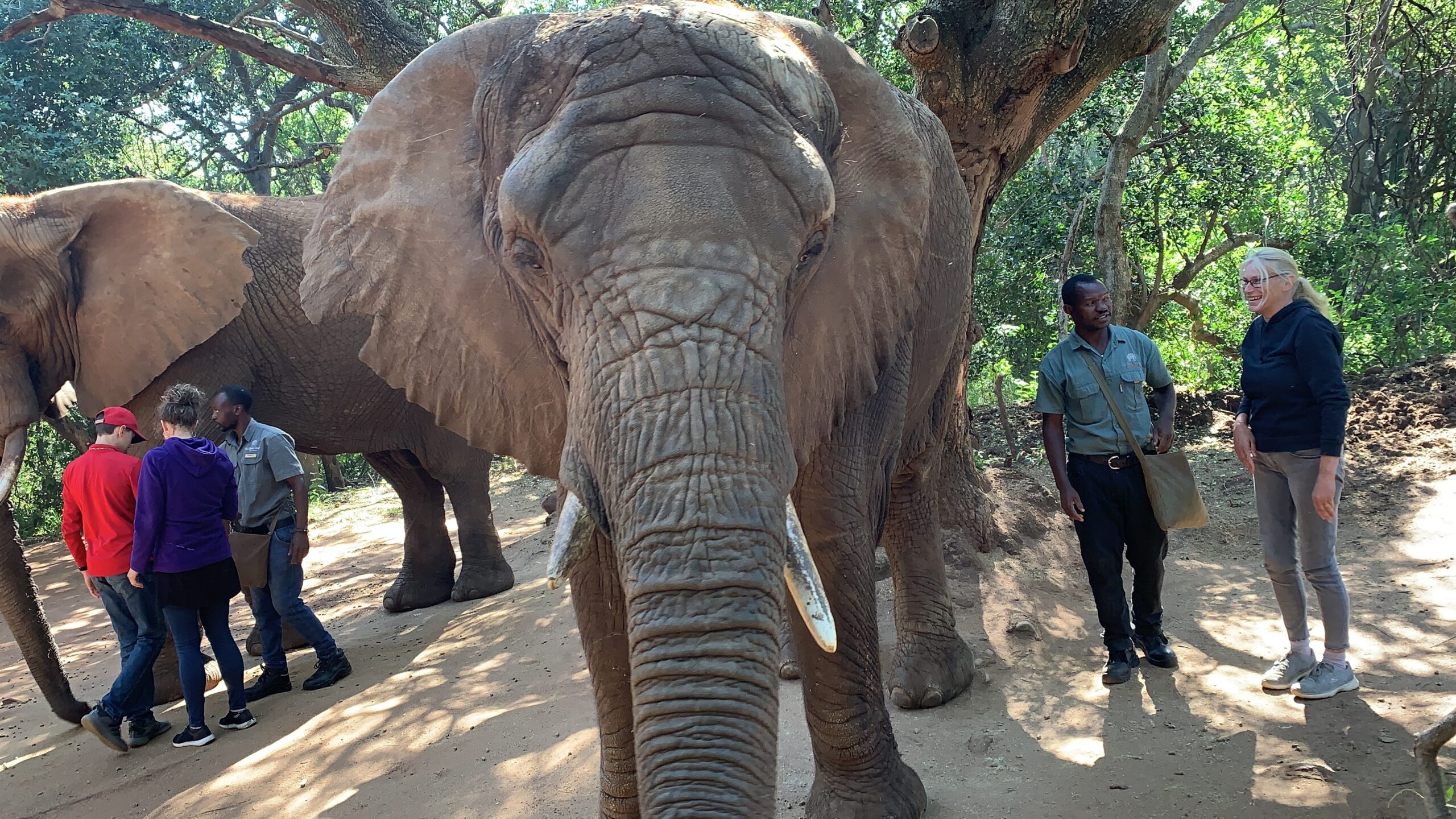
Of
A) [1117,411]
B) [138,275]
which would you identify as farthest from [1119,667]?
[138,275]

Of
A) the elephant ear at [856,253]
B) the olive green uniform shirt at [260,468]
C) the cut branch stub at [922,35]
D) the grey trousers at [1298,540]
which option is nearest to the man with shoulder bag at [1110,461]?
the grey trousers at [1298,540]

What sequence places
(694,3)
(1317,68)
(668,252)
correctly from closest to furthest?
1. (668,252)
2. (694,3)
3. (1317,68)

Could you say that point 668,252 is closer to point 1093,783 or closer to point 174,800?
point 1093,783

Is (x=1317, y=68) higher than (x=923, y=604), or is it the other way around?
(x=1317, y=68)

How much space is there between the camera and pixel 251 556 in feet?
20.1

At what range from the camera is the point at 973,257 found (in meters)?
5.45

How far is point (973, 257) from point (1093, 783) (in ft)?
9.00

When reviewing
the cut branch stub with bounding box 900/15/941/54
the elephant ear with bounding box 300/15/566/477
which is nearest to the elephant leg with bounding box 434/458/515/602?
the cut branch stub with bounding box 900/15/941/54

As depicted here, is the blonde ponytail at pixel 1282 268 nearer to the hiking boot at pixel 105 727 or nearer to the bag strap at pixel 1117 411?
the bag strap at pixel 1117 411

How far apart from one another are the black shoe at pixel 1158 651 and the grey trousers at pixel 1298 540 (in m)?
0.59

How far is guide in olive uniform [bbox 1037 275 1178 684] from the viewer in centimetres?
Result: 490

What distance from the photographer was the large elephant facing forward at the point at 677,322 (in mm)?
2238

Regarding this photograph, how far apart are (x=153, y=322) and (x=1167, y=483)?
6132 millimetres

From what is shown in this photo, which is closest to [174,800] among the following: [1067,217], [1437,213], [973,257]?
[973,257]
